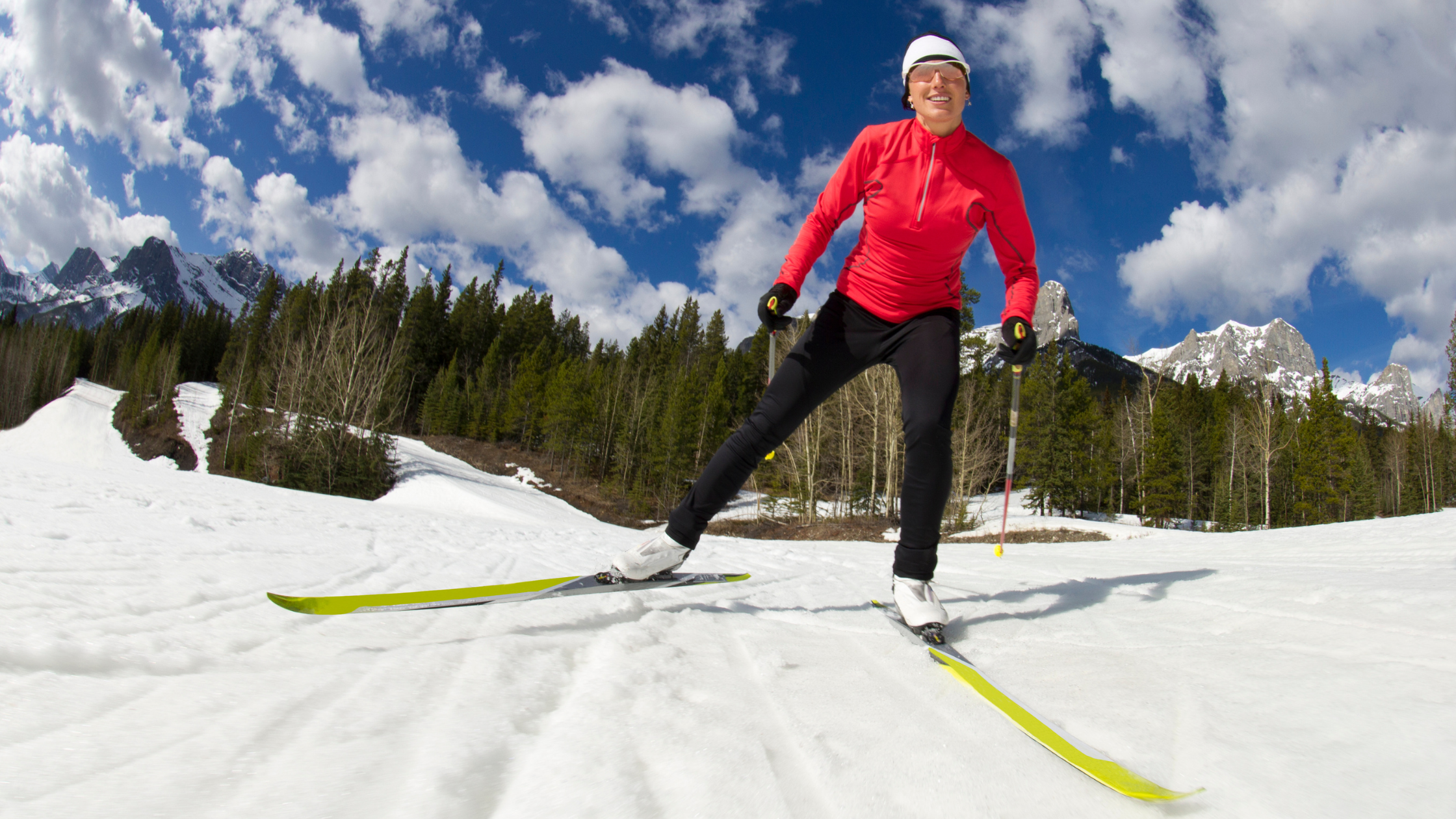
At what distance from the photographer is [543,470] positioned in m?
35.8

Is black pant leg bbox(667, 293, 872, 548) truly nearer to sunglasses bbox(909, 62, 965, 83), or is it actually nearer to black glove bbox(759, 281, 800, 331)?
black glove bbox(759, 281, 800, 331)

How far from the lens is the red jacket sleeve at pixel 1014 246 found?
222 centimetres

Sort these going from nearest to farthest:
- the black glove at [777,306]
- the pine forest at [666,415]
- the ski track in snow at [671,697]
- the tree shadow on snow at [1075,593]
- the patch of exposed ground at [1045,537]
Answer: the ski track in snow at [671,697] → the tree shadow on snow at [1075,593] → the black glove at [777,306] → the patch of exposed ground at [1045,537] → the pine forest at [666,415]

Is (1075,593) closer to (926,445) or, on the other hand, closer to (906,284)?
(926,445)

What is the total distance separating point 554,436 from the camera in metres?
36.5

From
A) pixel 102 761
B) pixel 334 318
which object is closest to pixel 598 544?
pixel 102 761

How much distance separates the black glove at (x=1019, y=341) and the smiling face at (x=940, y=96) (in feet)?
2.44

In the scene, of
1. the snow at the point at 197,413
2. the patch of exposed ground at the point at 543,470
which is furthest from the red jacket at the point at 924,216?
the snow at the point at 197,413

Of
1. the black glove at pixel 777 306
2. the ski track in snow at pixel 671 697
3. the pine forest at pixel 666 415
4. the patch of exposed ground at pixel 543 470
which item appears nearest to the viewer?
the ski track in snow at pixel 671 697

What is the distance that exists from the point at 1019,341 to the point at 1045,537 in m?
10.3

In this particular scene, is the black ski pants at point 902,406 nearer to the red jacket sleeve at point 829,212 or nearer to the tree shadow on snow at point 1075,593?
the red jacket sleeve at point 829,212

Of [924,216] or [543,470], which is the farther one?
[543,470]

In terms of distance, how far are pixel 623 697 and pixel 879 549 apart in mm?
5029

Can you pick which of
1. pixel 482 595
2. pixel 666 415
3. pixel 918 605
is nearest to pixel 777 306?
pixel 918 605
